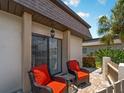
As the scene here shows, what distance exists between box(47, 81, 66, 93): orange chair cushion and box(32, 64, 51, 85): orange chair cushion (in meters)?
0.24

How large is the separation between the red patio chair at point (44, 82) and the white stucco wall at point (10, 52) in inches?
48.3

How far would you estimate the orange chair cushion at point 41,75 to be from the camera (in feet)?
17.8

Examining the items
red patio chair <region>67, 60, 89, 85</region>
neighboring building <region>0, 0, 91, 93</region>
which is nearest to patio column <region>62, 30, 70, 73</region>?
red patio chair <region>67, 60, 89, 85</region>

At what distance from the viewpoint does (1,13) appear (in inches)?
228

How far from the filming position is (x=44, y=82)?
5742mm

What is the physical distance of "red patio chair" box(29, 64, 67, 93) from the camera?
483 cm

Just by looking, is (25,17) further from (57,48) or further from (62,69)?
(62,69)

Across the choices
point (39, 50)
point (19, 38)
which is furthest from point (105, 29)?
point (19, 38)

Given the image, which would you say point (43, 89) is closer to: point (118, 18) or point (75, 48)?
point (75, 48)

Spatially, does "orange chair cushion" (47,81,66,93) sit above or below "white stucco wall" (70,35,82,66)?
below

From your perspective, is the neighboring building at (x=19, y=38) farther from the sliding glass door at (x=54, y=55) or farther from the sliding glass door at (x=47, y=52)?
the sliding glass door at (x=54, y=55)

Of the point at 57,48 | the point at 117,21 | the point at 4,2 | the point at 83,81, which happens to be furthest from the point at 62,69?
the point at 117,21

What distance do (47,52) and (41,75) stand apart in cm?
327

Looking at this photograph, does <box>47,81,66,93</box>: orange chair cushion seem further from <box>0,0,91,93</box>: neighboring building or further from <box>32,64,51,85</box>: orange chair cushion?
<box>0,0,91,93</box>: neighboring building
